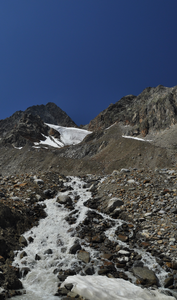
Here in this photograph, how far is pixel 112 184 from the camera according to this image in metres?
16.9

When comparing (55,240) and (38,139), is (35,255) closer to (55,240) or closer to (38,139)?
(55,240)

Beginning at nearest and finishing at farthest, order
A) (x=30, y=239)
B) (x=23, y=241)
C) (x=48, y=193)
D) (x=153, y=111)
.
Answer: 1. (x=23, y=241)
2. (x=30, y=239)
3. (x=48, y=193)
4. (x=153, y=111)

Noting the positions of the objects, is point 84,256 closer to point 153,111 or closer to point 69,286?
point 69,286

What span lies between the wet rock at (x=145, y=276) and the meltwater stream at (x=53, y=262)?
982 mm

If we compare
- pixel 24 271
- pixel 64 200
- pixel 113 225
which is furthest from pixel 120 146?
pixel 24 271

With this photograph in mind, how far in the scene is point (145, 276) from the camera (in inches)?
310

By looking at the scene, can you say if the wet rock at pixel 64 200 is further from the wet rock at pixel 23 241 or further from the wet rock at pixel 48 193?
the wet rock at pixel 23 241

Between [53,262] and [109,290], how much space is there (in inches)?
143

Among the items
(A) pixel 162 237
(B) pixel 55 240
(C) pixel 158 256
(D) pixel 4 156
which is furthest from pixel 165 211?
(D) pixel 4 156

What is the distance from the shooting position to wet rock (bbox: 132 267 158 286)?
761 centimetres

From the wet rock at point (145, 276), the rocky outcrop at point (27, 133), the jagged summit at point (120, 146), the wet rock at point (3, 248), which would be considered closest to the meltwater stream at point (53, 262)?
the wet rock at point (3, 248)

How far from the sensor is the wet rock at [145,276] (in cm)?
761

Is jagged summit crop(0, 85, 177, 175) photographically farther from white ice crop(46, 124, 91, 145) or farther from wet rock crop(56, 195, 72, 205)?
white ice crop(46, 124, 91, 145)

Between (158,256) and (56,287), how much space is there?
17.1 feet
